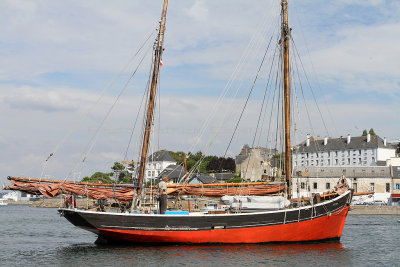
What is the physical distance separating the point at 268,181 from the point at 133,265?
500 inches

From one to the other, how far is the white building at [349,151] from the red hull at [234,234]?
318 feet

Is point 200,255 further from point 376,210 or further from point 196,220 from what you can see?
point 376,210

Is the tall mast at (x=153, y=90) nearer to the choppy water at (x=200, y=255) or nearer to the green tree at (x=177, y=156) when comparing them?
the choppy water at (x=200, y=255)

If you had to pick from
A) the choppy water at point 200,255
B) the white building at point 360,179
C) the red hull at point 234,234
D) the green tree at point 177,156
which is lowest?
the choppy water at point 200,255

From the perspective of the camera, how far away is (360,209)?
82750 mm

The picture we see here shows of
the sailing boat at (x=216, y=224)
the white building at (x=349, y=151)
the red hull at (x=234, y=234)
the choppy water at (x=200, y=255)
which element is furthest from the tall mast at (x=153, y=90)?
the white building at (x=349, y=151)

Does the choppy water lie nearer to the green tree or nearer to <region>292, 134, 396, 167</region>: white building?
<region>292, 134, 396, 167</region>: white building

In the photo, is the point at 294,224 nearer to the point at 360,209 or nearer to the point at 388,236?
the point at 388,236

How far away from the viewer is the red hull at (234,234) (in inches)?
1132

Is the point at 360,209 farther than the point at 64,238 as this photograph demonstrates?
Yes

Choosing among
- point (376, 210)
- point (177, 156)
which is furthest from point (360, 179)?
point (177, 156)

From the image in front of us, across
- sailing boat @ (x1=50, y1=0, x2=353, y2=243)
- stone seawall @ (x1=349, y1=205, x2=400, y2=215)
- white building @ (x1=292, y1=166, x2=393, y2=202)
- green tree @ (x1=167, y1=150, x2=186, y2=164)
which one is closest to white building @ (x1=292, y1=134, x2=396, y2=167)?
white building @ (x1=292, y1=166, x2=393, y2=202)

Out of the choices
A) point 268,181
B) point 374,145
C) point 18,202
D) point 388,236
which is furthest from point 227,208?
point 18,202

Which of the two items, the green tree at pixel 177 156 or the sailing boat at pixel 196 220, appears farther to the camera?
the green tree at pixel 177 156
